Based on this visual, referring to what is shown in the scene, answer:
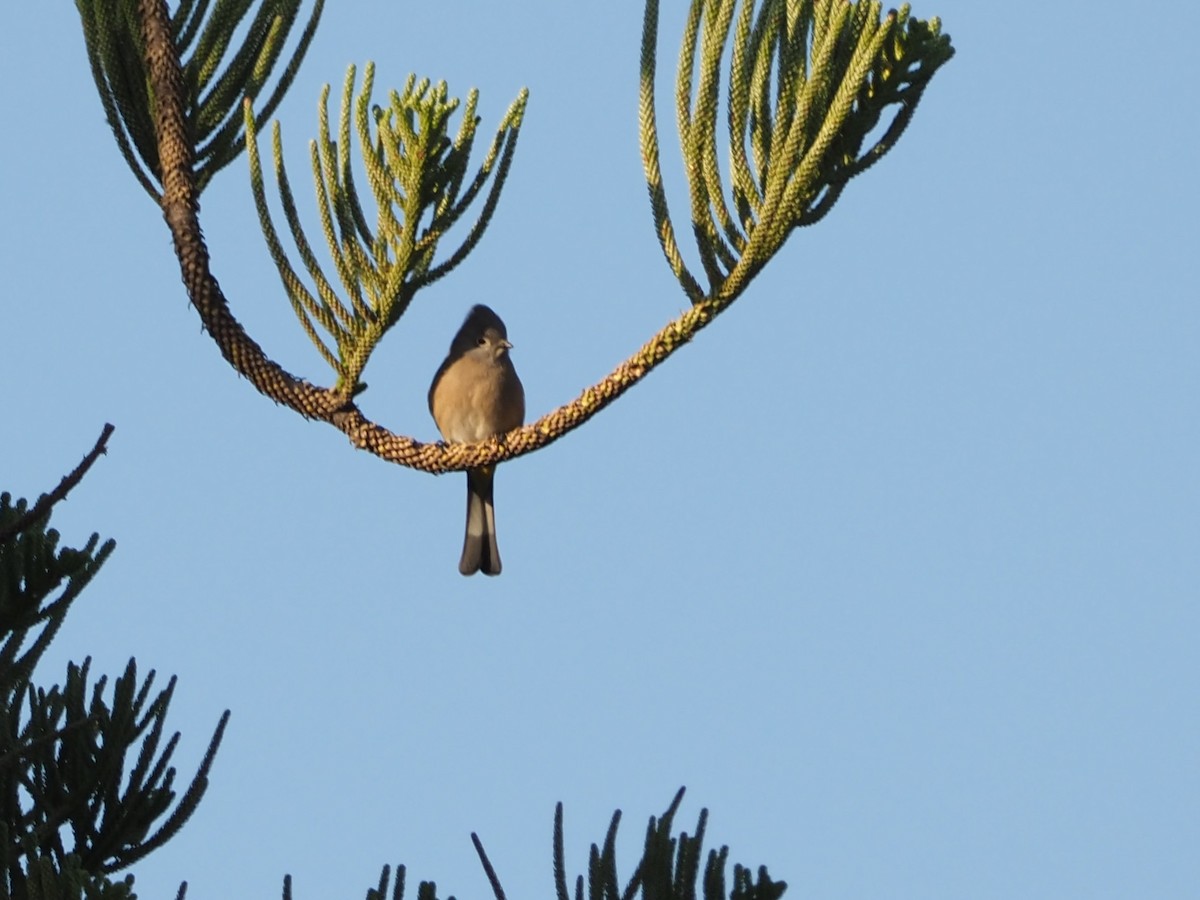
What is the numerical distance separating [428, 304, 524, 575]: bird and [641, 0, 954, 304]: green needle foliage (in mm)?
2936

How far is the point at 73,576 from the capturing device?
279 cm

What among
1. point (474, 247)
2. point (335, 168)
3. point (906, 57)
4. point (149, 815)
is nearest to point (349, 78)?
point (335, 168)

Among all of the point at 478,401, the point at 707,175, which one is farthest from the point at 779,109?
the point at 478,401

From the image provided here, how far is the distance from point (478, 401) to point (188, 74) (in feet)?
9.55

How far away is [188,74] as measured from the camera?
3.19 meters

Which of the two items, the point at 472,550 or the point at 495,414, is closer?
the point at 495,414

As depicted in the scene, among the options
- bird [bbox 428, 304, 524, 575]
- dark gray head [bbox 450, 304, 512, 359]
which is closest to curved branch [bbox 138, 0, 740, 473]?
bird [bbox 428, 304, 524, 575]

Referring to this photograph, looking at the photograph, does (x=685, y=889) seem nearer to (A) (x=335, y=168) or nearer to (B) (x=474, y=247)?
(B) (x=474, y=247)

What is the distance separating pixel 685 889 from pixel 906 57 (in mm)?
1326

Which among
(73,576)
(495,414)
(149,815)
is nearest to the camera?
(73,576)

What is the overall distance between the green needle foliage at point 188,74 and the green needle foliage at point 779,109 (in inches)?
30.8

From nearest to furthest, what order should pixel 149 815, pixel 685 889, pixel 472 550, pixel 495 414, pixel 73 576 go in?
pixel 685 889
pixel 73 576
pixel 149 815
pixel 495 414
pixel 472 550

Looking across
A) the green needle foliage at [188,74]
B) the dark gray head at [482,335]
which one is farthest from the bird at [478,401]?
the green needle foliage at [188,74]

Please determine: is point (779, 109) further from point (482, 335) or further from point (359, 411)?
point (482, 335)
